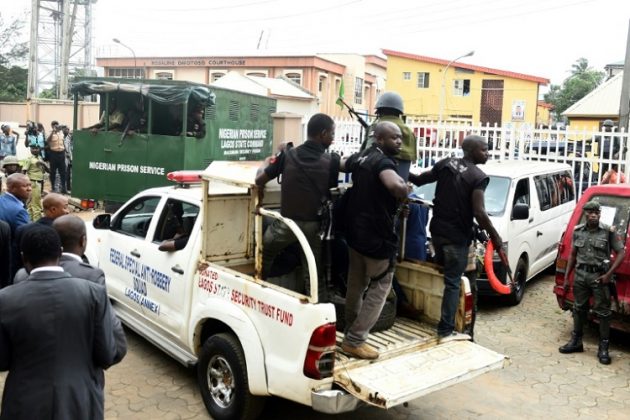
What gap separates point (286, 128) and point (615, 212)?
1005cm

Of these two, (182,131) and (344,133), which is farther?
(344,133)

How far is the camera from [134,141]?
11.5 meters

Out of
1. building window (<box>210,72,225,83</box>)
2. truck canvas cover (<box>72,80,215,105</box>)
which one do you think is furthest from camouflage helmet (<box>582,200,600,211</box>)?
building window (<box>210,72,225,83</box>)

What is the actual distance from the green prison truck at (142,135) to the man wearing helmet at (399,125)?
22.1 ft

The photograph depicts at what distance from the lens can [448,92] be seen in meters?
43.5

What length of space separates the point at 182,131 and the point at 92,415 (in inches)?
352

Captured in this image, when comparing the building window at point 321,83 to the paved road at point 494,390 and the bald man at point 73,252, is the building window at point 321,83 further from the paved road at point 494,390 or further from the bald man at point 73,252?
the bald man at point 73,252

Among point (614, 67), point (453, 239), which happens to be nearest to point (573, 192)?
point (453, 239)

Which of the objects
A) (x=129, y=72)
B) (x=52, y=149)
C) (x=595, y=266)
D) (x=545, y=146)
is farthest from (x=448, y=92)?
(x=595, y=266)

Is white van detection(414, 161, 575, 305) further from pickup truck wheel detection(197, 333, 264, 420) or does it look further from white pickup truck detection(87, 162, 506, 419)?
pickup truck wheel detection(197, 333, 264, 420)

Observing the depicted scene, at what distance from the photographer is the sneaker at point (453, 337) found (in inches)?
179

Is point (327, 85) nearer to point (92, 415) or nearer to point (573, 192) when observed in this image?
point (573, 192)

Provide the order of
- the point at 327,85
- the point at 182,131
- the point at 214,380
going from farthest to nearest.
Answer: the point at 327,85 → the point at 182,131 → the point at 214,380

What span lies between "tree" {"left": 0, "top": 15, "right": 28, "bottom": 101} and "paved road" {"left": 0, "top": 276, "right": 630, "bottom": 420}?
3961 centimetres
